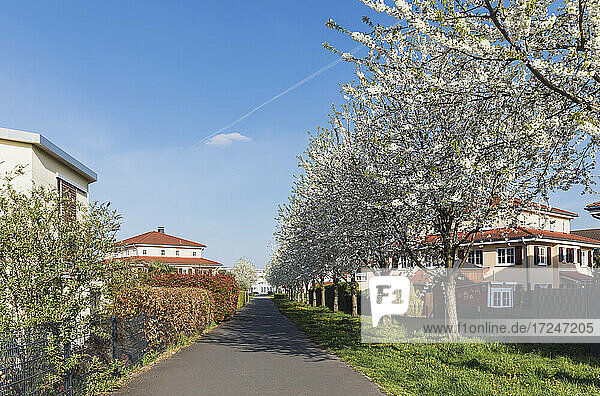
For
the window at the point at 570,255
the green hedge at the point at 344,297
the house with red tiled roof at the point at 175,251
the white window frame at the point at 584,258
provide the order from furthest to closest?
1. the house with red tiled roof at the point at 175,251
2. the white window frame at the point at 584,258
3. the window at the point at 570,255
4. the green hedge at the point at 344,297

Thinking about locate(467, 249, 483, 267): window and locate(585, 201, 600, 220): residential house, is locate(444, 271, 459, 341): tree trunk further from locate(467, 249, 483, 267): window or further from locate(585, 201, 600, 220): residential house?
locate(467, 249, 483, 267): window

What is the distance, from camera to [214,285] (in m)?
26.5

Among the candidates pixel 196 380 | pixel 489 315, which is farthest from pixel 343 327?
pixel 196 380

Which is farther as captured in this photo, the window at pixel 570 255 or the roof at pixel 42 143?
the window at pixel 570 255

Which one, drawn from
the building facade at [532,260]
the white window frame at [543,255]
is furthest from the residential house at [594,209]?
the white window frame at [543,255]

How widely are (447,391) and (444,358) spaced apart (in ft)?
11.1

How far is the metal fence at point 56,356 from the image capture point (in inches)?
262

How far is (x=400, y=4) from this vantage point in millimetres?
8180

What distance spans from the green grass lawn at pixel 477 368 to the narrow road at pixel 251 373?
2.16ft

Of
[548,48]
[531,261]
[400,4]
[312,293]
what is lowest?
[312,293]

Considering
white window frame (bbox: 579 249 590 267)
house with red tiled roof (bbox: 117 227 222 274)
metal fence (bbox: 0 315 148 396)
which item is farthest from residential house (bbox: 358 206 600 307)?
house with red tiled roof (bbox: 117 227 222 274)

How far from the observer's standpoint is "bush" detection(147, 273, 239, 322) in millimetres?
24625

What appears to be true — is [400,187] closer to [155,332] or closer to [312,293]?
[155,332]

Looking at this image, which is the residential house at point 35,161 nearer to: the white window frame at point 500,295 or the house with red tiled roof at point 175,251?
the white window frame at point 500,295
